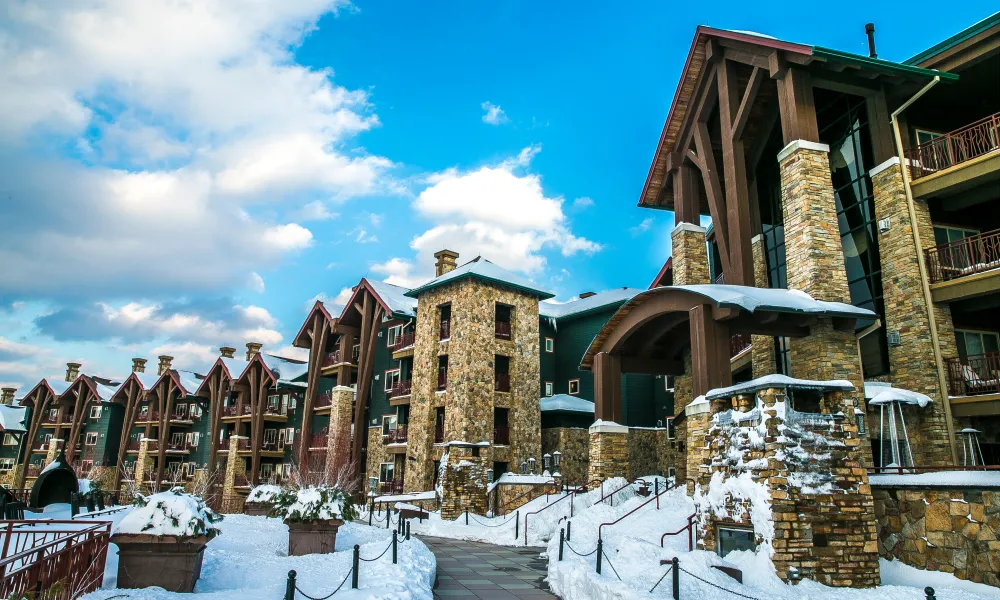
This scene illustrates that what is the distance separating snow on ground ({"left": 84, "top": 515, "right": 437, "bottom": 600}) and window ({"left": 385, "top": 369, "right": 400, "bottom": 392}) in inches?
918

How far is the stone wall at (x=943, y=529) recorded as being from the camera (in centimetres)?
1080

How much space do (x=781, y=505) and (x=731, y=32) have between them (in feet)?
51.8

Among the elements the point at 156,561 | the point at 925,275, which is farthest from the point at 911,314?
the point at 156,561

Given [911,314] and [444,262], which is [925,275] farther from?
[444,262]

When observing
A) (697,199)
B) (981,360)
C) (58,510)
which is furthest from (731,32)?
(58,510)

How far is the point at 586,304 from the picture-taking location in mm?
43062

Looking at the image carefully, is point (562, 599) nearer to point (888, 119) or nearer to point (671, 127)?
point (888, 119)

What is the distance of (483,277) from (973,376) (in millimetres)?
23515

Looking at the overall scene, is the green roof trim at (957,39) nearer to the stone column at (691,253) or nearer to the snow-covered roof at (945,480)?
the stone column at (691,253)

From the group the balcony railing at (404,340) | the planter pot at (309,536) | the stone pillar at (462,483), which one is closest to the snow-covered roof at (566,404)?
the balcony railing at (404,340)

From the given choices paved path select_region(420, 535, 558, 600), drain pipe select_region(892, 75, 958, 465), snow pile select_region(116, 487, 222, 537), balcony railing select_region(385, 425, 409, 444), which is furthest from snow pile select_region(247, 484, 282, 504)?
drain pipe select_region(892, 75, 958, 465)

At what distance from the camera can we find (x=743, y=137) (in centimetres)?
2506

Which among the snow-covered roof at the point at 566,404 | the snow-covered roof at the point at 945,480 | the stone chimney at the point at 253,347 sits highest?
the stone chimney at the point at 253,347

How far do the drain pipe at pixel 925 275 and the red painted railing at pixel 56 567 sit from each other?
62.7ft
